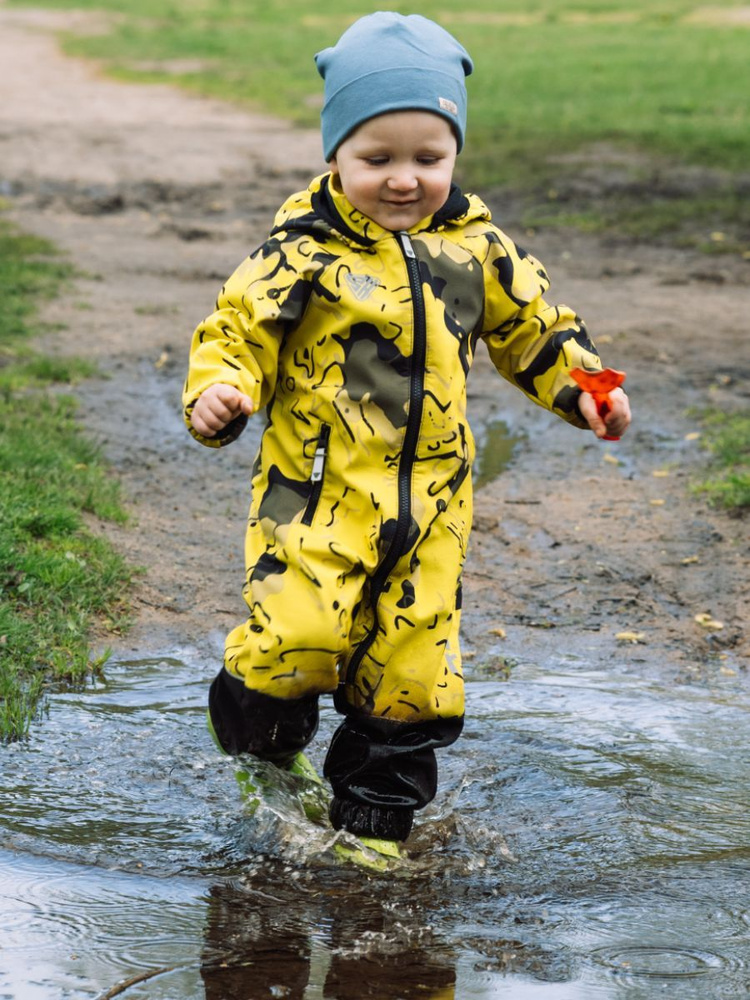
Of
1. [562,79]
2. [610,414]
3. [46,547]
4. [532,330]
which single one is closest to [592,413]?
[610,414]

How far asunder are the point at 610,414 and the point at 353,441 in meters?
0.54

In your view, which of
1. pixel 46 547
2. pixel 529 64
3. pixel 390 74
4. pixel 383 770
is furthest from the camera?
pixel 529 64

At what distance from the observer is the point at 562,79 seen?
805 inches


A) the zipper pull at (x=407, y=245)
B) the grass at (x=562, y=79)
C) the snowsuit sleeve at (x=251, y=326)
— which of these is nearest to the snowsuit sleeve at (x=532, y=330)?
the zipper pull at (x=407, y=245)

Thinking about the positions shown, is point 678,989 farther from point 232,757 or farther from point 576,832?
point 232,757

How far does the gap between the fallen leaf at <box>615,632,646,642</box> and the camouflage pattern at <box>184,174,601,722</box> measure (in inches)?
67.6

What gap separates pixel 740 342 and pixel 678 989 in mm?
6042

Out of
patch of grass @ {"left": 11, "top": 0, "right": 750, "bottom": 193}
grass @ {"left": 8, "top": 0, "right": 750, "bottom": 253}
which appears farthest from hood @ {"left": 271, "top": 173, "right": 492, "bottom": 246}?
patch of grass @ {"left": 11, "top": 0, "right": 750, "bottom": 193}

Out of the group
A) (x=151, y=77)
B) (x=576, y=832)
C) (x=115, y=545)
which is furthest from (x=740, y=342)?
(x=151, y=77)

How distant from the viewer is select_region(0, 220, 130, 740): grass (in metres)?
4.34

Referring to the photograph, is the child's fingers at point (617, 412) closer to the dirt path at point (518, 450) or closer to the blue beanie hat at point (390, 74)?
the blue beanie hat at point (390, 74)

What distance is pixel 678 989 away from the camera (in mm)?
2834

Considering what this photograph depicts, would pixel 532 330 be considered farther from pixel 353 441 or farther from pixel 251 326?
pixel 251 326

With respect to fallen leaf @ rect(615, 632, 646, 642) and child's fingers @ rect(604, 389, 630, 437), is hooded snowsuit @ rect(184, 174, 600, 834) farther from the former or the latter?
fallen leaf @ rect(615, 632, 646, 642)
